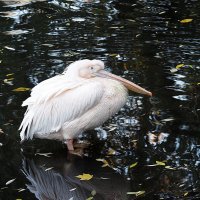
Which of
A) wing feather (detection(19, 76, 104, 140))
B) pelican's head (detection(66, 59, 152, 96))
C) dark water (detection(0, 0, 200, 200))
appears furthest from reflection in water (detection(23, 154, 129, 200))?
pelican's head (detection(66, 59, 152, 96))

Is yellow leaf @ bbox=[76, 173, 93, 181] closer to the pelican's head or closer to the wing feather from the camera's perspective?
the wing feather

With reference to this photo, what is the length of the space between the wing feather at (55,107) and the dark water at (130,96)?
0.85 ft

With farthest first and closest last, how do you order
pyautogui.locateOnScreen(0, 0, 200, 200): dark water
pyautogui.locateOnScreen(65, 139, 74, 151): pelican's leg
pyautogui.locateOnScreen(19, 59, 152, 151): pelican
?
1. pyautogui.locateOnScreen(65, 139, 74, 151): pelican's leg
2. pyautogui.locateOnScreen(19, 59, 152, 151): pelican
3. pyautogui.locateOnScreen(0, 0, 200, 200): dark water

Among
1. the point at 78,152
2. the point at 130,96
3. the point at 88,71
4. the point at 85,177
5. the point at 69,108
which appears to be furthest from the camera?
the point at 130,96

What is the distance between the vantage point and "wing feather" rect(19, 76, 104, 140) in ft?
15.8

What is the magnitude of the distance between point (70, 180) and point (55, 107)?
0.64 m

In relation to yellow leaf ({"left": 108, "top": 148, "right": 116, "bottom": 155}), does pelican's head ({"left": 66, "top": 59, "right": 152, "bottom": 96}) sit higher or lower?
higher

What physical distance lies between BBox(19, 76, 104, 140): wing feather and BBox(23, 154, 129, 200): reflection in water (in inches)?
10.3

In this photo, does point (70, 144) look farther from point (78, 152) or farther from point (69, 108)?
point (69, 108)

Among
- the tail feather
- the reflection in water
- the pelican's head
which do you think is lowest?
the reflection in water

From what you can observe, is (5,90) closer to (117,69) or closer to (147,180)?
(117,69)

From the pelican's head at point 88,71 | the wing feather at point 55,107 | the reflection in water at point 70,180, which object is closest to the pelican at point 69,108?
the wing feather at point 55,107

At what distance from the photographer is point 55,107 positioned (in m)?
4.86

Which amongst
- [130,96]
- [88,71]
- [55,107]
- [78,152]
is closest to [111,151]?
[78,152]
